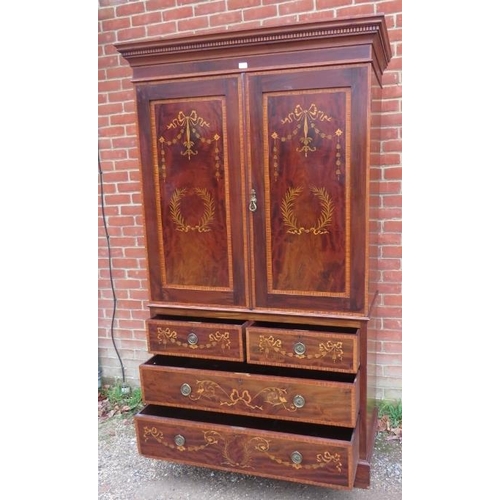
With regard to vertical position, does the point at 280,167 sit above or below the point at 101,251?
above

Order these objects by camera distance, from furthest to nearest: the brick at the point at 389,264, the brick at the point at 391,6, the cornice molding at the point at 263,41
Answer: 1. the brick at the point at 389,264
2. the brick at the point at 391,6
3. the cornice molding at the point at 263,41

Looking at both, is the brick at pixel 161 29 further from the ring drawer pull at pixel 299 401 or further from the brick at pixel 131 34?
the ring drawer pull at pixel 299 401

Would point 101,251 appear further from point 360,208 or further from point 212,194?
point 360,208

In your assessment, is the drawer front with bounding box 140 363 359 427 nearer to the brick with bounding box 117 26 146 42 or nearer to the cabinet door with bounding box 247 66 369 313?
the cabinet door with bounding box 247 66 369 313

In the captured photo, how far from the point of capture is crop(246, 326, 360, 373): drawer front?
179 cm

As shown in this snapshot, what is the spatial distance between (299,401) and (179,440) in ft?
1.98

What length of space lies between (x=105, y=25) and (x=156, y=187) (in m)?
1.45

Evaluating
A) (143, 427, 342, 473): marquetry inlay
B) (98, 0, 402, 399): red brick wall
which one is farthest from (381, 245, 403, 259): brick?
(143, 427, 342, 473): marquetry inlay

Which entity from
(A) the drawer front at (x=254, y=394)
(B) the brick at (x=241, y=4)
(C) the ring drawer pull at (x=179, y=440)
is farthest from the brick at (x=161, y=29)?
(C) the ring drawer pull at (x=179, y=440)

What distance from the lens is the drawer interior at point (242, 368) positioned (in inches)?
77.9

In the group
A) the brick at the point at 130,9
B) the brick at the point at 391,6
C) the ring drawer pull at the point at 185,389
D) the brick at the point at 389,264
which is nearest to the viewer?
the ring drawer pull at the point at 185,389

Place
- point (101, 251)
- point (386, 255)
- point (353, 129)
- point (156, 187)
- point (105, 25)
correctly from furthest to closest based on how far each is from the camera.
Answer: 1. point (101, 251)
2. point (105, 25)
3. point (386, 255)
4. point (156, 187)
5. point (353, 129)

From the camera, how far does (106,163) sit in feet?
9.59

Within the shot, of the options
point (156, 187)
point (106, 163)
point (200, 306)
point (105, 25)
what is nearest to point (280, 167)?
point (156, 187)
